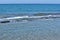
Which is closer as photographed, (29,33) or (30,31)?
(29,33)

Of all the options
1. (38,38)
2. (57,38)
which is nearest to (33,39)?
(38,38)

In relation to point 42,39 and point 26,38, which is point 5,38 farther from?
point 42,39

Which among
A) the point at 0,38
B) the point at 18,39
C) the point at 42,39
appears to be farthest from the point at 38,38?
the point at 0,38

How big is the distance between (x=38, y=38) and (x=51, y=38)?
847mm

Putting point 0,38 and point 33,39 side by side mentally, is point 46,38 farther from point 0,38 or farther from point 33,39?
point 0,38

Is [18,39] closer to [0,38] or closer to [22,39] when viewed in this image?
[22,39]

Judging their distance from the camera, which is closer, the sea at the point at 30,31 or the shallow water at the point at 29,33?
the shallow water at the point at 29,33

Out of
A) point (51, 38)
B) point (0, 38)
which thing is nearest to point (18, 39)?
point (0, 38)

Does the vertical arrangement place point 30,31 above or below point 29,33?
below

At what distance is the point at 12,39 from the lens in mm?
13578

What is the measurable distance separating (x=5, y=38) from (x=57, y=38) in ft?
11.0

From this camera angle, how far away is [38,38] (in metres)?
14.1

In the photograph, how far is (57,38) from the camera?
14.0 m

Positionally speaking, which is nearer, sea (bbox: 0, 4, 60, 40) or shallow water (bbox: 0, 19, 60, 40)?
shallow water (bbox: 0, 19, 60, 40)
